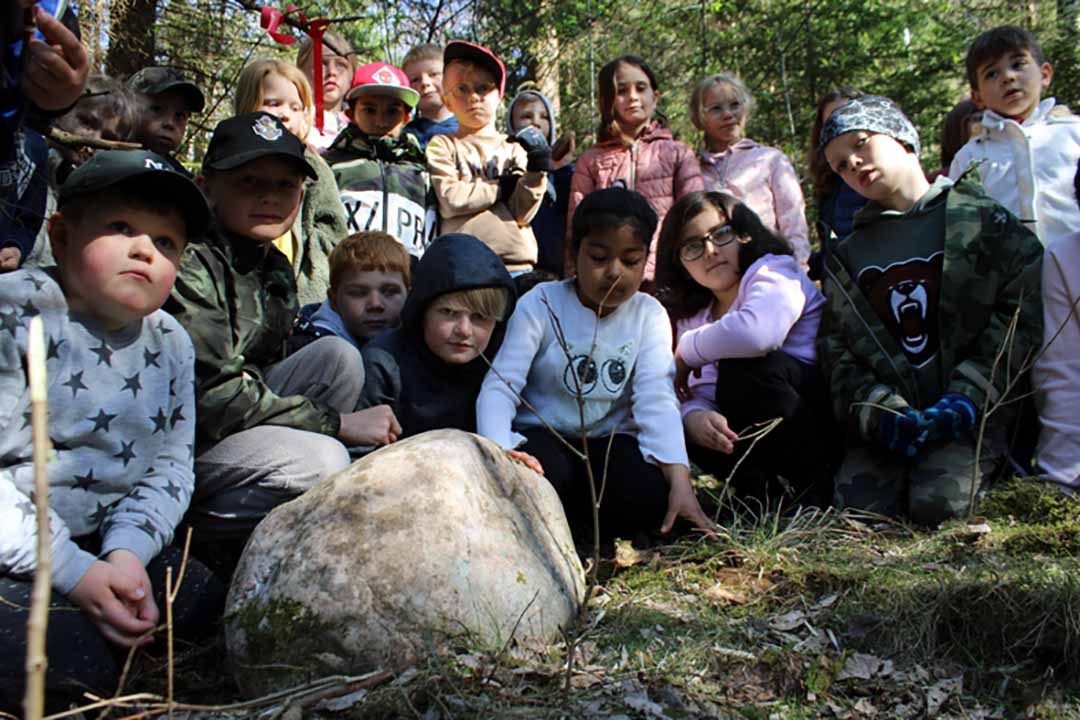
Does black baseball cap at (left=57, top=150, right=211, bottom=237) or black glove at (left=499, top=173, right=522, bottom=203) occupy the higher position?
black glove at (left=499, top=173, right=522, bottom=203)

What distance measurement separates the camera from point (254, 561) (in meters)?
2.51

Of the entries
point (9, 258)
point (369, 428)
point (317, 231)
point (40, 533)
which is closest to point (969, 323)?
point (369, 428)

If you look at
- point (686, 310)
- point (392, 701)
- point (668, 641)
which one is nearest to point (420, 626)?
point (392, 701)

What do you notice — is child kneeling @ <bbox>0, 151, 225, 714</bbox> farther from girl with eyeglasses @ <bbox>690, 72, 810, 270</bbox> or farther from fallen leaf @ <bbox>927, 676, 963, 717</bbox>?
girl with eyeglasses @ <bbox>690, 72, 810, 270</bbox>

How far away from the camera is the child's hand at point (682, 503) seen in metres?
3.38

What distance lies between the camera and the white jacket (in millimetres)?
4684

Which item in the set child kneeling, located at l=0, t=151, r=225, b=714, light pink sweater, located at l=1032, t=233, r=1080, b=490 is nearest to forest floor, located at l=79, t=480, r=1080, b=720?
child kneeling, located at l=0, t=151, r=225, b=714

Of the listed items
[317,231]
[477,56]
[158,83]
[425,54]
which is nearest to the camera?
[158,83]

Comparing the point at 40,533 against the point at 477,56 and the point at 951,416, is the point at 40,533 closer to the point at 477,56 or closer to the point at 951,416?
the point at 951,416

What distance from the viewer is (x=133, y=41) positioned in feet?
19.4

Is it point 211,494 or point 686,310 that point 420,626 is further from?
point 686,310

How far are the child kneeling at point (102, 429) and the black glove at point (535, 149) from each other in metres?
2.70

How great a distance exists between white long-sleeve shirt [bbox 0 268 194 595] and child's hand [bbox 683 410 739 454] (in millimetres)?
2180

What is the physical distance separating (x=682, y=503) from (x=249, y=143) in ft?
7.36
